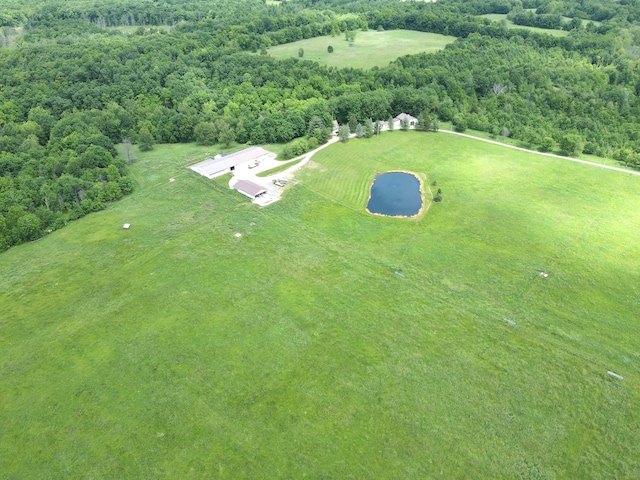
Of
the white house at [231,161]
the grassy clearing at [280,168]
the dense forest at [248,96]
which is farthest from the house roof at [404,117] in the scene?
the white house at [231,161]

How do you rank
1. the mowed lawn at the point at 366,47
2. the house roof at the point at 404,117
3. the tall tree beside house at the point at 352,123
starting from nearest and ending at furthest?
1. the tall tree beside house at the point at 352,123
2. the house roof at the point at 404,117
3. the mowed lawn at the point at 366,47

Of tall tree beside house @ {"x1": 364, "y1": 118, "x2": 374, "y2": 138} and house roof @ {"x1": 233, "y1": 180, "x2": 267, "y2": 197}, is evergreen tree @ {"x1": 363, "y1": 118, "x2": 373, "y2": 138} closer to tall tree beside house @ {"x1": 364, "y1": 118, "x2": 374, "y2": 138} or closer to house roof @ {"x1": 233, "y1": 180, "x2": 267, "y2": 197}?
tall tree beside house @ {"x1": 364, "y1": 118, "x2": 374, "y2": 138}

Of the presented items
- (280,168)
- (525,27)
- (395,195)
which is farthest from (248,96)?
(525,27)

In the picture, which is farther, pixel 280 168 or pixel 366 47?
pixel 366 47

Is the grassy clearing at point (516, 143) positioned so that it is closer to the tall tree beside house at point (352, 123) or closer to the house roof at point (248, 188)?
the tall tree beside house at point (352, 123)

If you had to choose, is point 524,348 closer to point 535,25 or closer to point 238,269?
point 238,269

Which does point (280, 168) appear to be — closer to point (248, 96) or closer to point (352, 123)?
point (352, 123)

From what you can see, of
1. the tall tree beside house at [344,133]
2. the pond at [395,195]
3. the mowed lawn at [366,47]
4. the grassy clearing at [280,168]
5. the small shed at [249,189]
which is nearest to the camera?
the pond at [395,195]

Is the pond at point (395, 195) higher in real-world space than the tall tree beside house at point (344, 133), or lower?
lower
